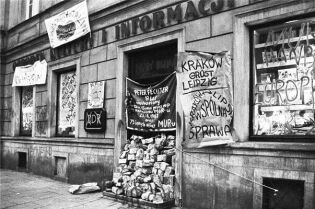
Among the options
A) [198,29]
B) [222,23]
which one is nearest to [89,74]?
[198,29]

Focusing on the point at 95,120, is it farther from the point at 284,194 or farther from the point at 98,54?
the point at 284,194

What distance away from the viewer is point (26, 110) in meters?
13.1

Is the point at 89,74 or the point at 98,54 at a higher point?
the point at 98,54

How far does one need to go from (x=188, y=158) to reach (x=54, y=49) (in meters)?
Result: 6.58

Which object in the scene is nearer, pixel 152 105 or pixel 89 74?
pixel 152 105

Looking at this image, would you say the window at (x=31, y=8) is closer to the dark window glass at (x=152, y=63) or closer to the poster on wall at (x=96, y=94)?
the poster on wall at (x=96, y=94)

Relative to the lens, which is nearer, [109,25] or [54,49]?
[109,25]

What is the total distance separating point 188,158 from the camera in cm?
688

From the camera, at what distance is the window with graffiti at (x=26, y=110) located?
12.8 m

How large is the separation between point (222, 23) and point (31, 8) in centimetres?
939

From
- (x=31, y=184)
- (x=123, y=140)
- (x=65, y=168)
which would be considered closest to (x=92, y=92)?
(x=123, y=140)

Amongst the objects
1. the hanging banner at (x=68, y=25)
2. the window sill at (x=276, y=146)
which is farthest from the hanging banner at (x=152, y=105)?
the hanging banner at (x=68, y=25)

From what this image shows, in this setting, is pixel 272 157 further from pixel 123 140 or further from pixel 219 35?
pixel 123 140

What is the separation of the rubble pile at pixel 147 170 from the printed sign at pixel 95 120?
3.60ft
